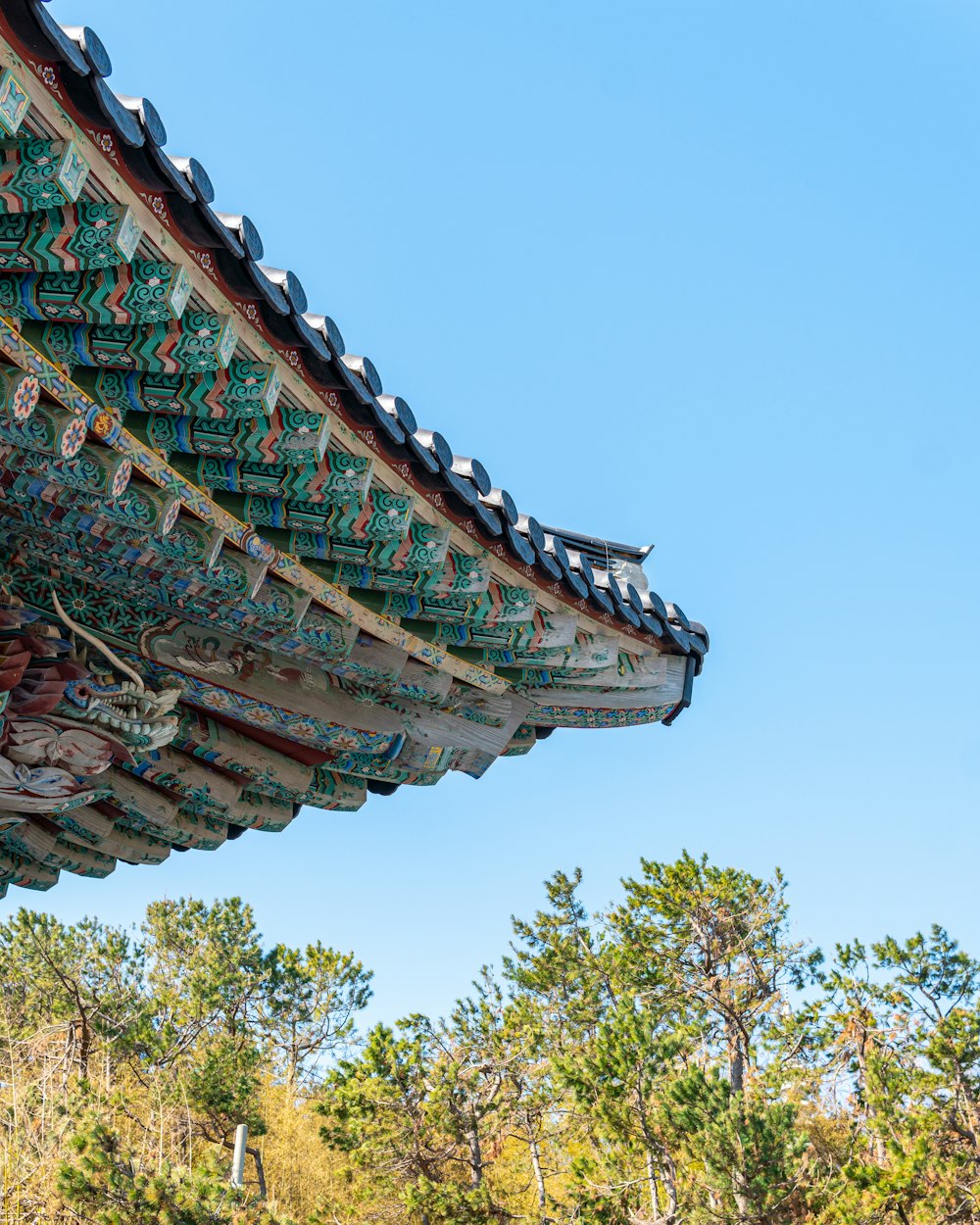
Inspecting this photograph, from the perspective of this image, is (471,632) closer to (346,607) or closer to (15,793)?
(346,607)

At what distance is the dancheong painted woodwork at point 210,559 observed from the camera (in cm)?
503

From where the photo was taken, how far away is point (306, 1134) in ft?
81.4

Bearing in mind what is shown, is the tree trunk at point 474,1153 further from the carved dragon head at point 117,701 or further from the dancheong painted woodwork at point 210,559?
the carved dragon head at point 117,701

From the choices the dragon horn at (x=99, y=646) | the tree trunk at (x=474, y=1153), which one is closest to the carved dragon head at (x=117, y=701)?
the dragon horn at (x=99, y=646)

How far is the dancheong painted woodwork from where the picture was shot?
5.03 m

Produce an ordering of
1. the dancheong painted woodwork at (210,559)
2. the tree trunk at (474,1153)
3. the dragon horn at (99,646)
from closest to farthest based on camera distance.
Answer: the dancheong painted woodwork at (210,559) → the dragon horn at (99,646) → the tree trunk at (474,1153)

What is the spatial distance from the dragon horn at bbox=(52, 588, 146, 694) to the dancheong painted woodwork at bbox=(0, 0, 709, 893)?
0.02 meters

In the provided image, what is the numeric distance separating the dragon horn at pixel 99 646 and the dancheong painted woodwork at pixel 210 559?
0.06ft

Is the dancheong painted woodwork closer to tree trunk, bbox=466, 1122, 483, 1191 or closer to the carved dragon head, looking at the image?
the carved dragon head

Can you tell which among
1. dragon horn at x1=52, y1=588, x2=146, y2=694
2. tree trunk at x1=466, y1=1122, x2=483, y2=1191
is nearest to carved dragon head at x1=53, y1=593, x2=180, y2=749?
dragon horn at x1=52, y1=588, x2=146, y2=694

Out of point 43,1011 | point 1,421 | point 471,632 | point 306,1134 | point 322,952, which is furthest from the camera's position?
point 322,952

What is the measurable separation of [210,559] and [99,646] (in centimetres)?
114

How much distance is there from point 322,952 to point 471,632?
23.7m

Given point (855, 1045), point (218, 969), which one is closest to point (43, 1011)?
point (218, 969)
